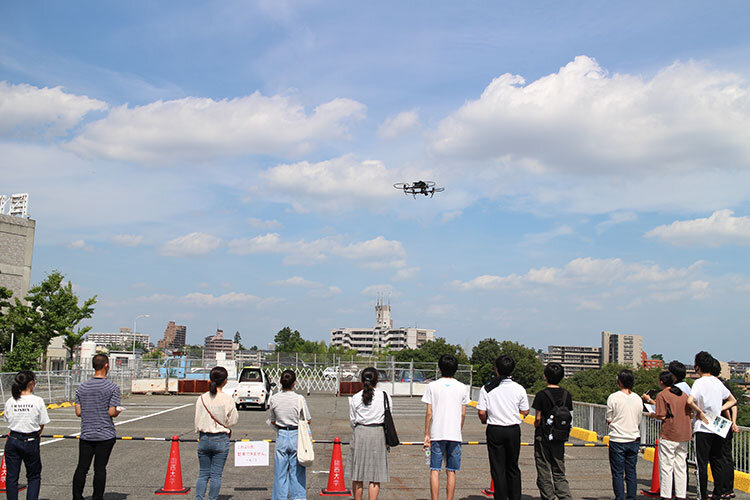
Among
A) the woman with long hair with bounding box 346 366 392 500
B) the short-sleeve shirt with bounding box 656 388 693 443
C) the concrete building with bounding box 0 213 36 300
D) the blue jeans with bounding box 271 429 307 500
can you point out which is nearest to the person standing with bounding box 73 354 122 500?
the blue jeans with bounding box 271 429 307 500

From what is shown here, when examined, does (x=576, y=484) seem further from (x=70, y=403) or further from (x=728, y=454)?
(x=70, y=403)

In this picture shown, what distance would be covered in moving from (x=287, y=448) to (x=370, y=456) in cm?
103

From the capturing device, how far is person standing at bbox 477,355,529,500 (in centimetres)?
800

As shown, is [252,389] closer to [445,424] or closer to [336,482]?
[336,482]

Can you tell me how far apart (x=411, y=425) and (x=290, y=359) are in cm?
2636

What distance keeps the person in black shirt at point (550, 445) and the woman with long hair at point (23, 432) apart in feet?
19.0

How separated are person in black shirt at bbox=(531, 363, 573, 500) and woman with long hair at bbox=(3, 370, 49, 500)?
5.79 m

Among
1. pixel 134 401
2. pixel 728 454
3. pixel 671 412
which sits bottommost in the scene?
pixel 134 401

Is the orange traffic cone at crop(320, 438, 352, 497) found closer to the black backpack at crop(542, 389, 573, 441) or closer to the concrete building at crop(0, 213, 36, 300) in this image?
the black backpack at crop(542, 389, 573, 441)

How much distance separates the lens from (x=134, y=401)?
3300 cm

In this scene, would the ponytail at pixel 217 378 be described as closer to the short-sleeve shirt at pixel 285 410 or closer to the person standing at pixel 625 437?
the short-sleeve shirt at pixel 285 410

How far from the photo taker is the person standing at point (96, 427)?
796 cm

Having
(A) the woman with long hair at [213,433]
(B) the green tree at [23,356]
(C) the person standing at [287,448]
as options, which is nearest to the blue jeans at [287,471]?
(C) the person standing at [287,448]

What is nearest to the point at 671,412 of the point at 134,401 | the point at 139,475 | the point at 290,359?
the point at 139,475
